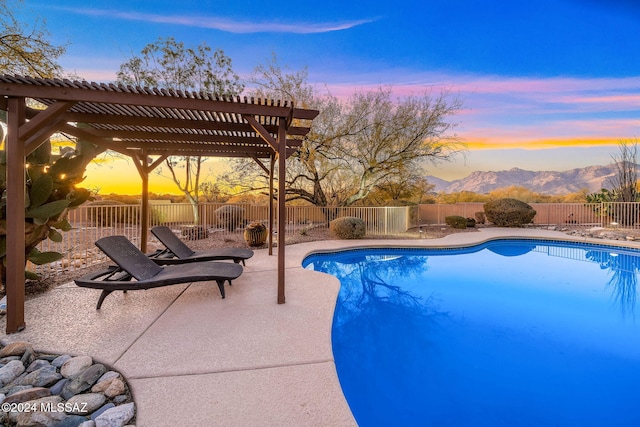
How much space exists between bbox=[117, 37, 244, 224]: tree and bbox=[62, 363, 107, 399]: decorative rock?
31.2 ft

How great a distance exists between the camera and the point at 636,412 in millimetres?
2576

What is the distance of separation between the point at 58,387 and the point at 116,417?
0.80 metres

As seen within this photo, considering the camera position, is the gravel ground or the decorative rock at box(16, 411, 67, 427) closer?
the decorative rock at box(16, 411, 67, 427)

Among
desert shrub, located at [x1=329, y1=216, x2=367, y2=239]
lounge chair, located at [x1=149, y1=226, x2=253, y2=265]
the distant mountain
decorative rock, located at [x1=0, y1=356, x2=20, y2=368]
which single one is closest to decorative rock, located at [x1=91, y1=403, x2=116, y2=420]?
decorative rock, located at [x1=0, y1=356, x2=20, y2=368]

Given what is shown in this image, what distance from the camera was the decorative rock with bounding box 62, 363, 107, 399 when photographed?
86.7 inches

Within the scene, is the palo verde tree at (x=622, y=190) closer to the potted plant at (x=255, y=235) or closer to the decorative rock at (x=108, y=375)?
the potted plant at (x=255, y=235)

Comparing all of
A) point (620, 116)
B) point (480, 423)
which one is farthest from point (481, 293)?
point (620, 116)

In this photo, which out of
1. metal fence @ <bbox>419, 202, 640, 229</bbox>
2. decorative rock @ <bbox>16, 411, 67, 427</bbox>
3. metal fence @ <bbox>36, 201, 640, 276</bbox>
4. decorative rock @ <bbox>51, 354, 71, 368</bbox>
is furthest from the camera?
metal fence @ <bbox>419, 202, 640, 229</bbox>

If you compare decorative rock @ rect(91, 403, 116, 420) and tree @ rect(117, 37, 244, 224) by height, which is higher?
tree @ rect(117, 37, 244, 224)

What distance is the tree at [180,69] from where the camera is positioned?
38.3ft

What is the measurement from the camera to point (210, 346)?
2.90 m

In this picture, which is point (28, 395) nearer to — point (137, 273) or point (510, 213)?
point (137, 273)

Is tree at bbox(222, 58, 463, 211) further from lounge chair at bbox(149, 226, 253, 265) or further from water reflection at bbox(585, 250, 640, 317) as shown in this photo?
lounge chair at bbox(149, 226, 253, 265)

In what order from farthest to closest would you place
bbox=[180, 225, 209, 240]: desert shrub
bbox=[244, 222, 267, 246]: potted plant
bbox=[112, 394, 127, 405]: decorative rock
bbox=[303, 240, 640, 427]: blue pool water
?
bbox=[180, 225, 209, 240]: desert shrub → bbox=[244, 222, 267, 246]: potted plant → bbox=[303, 240, 640, 427]: blue pool water → bbox=[112, 394, 127, 405]: decorative rock
